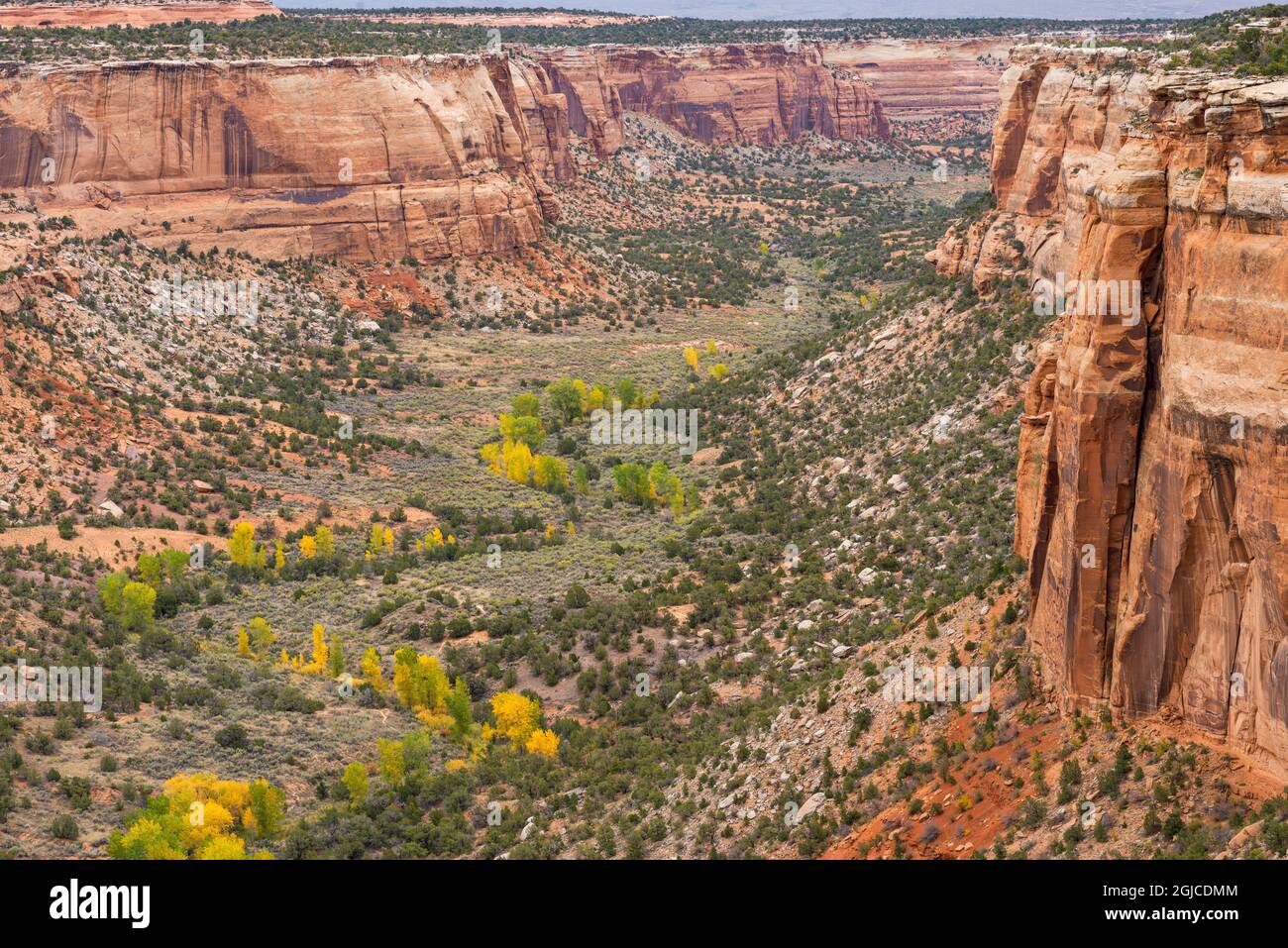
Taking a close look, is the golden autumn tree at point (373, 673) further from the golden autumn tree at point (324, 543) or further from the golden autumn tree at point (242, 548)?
the golden autumn tree at point (324, 543)

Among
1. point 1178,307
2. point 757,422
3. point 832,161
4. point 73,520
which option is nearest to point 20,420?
point 73,520

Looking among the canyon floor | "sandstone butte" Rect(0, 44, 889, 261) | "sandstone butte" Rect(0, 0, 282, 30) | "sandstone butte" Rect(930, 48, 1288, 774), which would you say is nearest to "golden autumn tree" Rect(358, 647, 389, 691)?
the canyon floor

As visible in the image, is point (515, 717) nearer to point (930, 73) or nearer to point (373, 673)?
point (373, 673)

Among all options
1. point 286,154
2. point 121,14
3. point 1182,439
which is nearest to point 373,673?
point 1182,439

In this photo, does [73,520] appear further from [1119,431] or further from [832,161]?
[832,161]

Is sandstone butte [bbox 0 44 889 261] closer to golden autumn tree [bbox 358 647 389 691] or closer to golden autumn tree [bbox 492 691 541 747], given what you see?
golden autumn tree [bbox 358 647 389 691]
